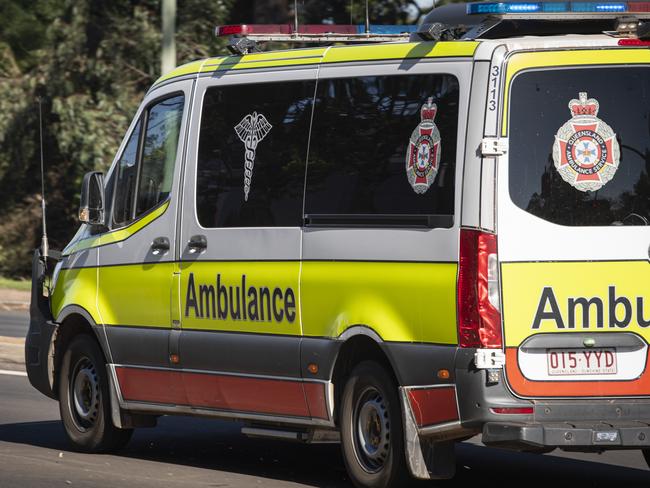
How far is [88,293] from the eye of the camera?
32.8 feet

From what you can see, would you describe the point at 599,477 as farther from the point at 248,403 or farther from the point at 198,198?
the point at 198,198

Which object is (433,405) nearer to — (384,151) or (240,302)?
(384,151)

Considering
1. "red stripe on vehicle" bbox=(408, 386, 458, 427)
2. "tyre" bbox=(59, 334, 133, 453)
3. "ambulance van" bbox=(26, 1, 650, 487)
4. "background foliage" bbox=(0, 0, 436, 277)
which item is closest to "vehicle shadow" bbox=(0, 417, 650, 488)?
"tyre" bbox=(59, 334, 133, 453)

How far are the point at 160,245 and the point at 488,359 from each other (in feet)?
9.08

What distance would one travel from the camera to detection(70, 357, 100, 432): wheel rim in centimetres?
1002

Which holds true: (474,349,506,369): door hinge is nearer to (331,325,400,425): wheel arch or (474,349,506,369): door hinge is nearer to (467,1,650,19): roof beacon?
(331,325,400,425): wheel arch

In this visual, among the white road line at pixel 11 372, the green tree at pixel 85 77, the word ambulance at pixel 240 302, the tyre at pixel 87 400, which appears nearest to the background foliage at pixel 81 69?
the green tree at pixel 85 77

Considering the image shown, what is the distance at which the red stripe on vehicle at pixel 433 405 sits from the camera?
7484mm

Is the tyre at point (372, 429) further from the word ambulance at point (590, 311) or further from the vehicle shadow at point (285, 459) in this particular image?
the word ambulance at point (590, 311)

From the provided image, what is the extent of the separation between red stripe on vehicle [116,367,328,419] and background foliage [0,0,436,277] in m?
16.8

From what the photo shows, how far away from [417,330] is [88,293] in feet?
10.0

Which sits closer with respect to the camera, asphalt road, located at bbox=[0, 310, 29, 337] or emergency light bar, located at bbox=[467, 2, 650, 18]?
emergency light bar, located at bbox=[467, 2, 650, 18]

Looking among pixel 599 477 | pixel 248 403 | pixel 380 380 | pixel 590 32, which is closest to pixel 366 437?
pixel 380 380

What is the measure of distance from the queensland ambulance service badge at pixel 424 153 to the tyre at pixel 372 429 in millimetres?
993
